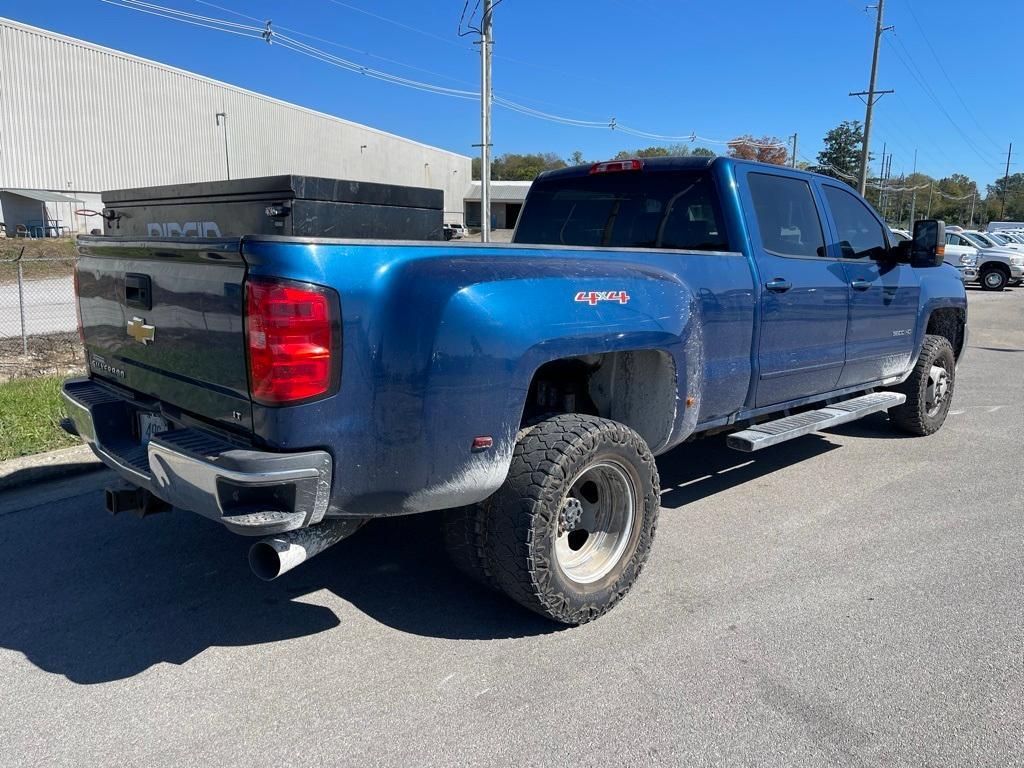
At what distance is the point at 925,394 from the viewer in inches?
269

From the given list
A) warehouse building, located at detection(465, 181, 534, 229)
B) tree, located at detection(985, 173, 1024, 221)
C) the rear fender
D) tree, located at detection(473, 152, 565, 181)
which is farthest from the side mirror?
tree, located at detection(985, 173, 1024, 221)

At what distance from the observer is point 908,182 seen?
10612 cm

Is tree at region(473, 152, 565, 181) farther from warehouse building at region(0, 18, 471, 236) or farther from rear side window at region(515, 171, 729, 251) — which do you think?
rear side window at region(515, 171, 729, 251)

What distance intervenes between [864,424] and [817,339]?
2932mm

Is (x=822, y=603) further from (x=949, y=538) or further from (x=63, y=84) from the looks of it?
(x=63, y=84)

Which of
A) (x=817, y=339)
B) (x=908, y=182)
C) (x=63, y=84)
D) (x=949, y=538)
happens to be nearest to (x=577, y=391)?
(x=817, y=339)

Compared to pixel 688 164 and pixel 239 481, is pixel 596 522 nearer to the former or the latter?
pixel 239 481

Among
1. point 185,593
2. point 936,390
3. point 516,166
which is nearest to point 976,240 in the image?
point 936,390

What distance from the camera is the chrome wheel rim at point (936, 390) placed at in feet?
22.6

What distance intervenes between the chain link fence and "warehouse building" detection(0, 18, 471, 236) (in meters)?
13.8

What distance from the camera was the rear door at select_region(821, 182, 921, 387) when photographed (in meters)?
5.50

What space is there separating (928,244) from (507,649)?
4.51 m

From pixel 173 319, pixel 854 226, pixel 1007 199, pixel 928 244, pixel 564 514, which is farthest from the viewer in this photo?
pixel 1007 199

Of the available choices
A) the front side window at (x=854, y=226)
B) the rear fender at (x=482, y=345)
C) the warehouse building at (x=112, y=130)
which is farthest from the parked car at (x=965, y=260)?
the rear fender at (x=482, y=345)
